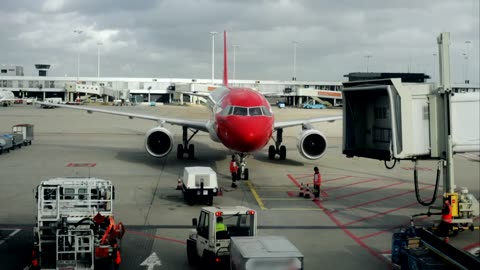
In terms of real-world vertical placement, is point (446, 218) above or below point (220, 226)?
below

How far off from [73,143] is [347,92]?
111 ft

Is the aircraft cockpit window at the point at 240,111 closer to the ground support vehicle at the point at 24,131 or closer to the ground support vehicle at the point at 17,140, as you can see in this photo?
the ground support vehicle at the point at 17,140

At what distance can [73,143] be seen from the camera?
44.9 metres

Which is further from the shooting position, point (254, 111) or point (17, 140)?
point (17, 140)

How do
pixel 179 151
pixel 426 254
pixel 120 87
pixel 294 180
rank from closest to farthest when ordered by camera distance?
1. pixel 426 254
2. pixel 294 180
3. pixel 179 151
4. pixel 120 87

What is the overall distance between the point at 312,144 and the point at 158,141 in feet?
28.0

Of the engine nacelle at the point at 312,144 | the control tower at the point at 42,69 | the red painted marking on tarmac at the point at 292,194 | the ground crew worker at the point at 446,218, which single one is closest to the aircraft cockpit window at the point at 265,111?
the red painted marking on tarmac at the point at 292,194

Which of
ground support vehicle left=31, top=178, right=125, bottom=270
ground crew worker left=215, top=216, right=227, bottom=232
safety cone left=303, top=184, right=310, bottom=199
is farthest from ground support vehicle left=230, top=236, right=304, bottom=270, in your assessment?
safety cone left=303, top=184, right=310, bottom=199

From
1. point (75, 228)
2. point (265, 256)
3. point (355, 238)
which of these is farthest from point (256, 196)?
point (265, 256)

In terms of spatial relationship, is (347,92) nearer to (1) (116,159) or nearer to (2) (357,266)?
(2) (357,266)

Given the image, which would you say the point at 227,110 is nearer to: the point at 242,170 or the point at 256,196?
the point at 242,170

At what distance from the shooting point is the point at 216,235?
12.9m

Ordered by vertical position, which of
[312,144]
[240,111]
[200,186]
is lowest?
[200,186]

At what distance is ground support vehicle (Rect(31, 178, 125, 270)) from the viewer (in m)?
12.5
